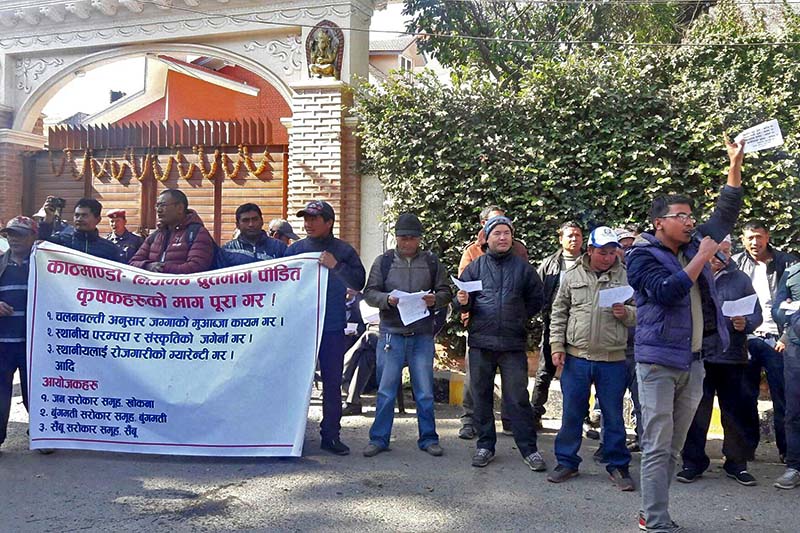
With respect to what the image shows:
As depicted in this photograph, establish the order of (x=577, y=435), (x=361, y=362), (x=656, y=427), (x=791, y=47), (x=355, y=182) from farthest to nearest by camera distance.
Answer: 1. (x=355, y=182)
2. (x=791, y=47)
3. (x=361, y=362)
4. (x=577, y=435)
5. (x=656, y=427)

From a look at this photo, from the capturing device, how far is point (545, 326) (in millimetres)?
6375

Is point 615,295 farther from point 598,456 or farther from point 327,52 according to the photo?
point 327,52

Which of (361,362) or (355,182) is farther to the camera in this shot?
(355,182)

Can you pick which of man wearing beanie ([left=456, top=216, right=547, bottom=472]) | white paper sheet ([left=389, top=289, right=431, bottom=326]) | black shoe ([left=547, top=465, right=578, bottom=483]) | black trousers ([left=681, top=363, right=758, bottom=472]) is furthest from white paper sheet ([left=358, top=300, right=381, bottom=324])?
black trousers ([left=681, top=363, right=758, bottom=472])

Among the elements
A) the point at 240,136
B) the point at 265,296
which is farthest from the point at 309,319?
the point at 240,136

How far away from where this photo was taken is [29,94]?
12047 mm

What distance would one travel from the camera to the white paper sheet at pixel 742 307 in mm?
5359

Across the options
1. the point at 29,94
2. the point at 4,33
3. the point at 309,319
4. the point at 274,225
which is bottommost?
the point at 309,319

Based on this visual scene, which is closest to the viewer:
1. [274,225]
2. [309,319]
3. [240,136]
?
[309,319]

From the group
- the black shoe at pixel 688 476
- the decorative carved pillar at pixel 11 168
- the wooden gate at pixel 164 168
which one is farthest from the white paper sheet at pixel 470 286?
the decorative carved pillar at pixel 11 168

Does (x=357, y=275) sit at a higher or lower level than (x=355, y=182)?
lower

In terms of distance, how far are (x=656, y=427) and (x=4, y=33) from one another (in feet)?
39.6

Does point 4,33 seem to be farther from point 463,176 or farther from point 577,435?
point 577,435

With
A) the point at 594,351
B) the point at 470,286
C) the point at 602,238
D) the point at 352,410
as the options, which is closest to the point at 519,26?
the point at 352,410
